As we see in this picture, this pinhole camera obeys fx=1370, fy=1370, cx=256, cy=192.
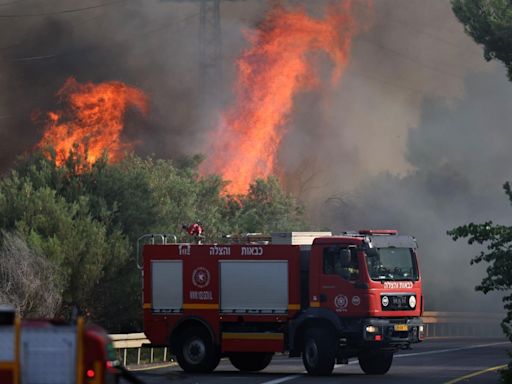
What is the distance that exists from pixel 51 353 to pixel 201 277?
16153mm

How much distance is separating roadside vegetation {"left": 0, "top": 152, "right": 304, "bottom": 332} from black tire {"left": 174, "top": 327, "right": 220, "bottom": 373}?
343 inches

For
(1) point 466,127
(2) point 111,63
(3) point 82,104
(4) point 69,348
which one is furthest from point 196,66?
(4) point 69,348

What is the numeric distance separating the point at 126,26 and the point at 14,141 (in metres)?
14.2

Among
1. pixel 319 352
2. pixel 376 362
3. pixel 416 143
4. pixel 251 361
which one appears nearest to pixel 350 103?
pixel 416 143

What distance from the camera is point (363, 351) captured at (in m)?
29.7

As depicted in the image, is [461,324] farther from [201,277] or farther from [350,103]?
[201,277]

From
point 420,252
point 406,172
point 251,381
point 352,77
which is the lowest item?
point 251,381

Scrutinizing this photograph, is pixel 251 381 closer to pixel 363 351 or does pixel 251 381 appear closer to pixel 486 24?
pixel 363 351

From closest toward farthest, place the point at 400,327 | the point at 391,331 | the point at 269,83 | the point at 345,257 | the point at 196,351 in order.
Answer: the point at 345,257
the point at 391,331
the point at 400,327
the point at 196,351
the point at 269,83

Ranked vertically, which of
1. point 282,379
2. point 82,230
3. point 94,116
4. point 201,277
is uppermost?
point 94,116

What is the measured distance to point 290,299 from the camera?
2984 cm

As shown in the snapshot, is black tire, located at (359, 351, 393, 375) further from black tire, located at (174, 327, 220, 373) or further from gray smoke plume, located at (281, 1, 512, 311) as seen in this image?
gray smoke plume, located at (281, 1, 512, 311)

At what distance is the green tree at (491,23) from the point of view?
29719mm

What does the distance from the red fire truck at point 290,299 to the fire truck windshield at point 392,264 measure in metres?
0.02
